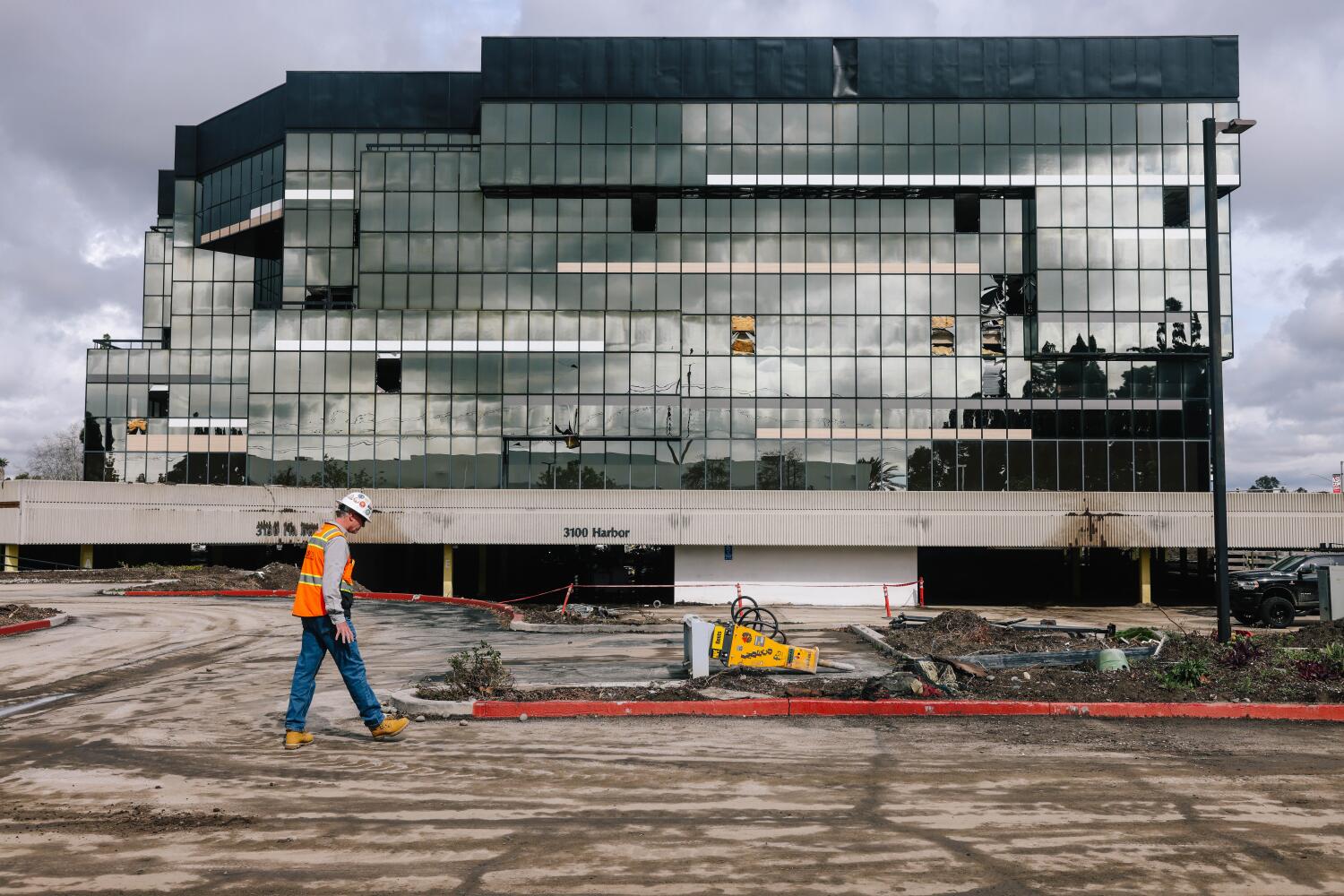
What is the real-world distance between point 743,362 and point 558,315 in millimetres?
9697

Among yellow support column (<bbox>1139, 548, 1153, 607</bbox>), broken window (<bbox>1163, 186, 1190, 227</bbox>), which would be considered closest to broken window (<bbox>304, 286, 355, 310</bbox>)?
yellow support column (<bbox>1139, 548, 1153, 607</bbox>)

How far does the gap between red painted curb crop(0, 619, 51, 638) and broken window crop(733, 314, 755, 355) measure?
34.5 m

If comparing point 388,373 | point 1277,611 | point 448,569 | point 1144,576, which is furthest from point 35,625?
point 1144,576

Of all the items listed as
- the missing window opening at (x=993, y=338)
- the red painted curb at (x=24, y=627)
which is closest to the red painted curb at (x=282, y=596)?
the red painted curb at (x=24, y=627)

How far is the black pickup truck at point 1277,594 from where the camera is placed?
2570cm

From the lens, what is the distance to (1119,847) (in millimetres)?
6277

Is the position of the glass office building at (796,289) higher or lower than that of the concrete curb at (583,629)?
higher

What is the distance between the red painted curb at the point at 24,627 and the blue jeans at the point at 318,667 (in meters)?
13.1

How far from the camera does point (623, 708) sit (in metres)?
10.9

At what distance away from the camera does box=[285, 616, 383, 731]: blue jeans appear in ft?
29.5

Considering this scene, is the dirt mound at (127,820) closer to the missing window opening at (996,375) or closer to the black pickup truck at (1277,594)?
the black pickup truck at (1277,594)

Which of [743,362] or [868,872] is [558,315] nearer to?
[743,362]

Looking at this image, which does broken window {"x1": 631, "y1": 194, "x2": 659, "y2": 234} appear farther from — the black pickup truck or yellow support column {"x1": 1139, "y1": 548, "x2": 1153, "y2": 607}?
the black pickup truck

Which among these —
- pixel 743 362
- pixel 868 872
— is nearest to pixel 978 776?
pixel 868 872
